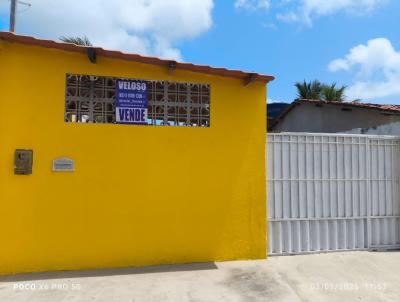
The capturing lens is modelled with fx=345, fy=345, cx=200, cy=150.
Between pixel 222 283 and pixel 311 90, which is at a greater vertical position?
pixel 311 90

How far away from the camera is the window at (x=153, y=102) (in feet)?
16.6

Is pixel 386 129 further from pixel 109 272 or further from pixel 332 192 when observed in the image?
pixel 109 272

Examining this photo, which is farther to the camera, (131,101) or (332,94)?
(332,94)

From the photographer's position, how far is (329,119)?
1148cm

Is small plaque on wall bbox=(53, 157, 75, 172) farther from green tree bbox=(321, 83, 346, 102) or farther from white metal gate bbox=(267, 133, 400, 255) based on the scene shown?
green tree bbox=(321, 83, 346, 102)

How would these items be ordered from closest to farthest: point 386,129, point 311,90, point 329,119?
1. point 386,129
2. point 329,119
3. point 311,90

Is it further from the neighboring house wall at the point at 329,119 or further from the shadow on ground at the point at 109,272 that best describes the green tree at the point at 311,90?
the shadow on ground at the point at 109,272

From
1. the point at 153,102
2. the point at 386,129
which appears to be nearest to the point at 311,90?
the point at 386,129

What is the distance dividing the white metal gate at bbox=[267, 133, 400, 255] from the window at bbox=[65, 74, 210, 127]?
139cm

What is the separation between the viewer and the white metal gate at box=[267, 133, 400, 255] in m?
5.84

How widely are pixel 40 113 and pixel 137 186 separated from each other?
1712 millimetres

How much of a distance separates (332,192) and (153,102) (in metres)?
3.47

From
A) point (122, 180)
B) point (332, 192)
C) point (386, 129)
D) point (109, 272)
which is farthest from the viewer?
point (386, 129)

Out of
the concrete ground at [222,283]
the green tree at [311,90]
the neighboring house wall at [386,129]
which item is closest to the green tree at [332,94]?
the green tree at [311,90]
